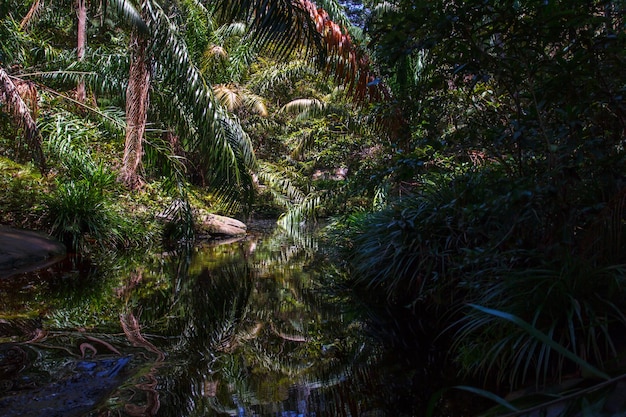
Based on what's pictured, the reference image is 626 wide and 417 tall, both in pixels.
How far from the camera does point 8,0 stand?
34.3 feet

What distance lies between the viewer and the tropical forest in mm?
2766

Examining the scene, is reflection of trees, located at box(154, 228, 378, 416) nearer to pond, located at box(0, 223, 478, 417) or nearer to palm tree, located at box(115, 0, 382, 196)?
pond, located at box(0, 223, 478, 417)

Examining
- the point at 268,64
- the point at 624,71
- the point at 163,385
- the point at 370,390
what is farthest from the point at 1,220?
the point at 268,64

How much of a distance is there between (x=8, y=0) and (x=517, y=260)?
38.0ft

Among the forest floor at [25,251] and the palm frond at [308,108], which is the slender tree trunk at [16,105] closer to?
the forest floor at [25,251]

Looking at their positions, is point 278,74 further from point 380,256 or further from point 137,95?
point 380,256

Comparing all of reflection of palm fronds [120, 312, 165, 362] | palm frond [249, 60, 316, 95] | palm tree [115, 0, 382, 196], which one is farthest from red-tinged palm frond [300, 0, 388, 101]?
palm frond [249, 60, 316, 95]

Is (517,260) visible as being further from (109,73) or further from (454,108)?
(109,73)

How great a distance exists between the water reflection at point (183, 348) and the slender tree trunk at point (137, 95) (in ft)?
11.0

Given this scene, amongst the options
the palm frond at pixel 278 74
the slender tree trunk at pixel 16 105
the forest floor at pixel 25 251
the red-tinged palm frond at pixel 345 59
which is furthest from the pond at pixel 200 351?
the palm frond at pixel 278 74

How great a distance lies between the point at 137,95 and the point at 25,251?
345 centimetres

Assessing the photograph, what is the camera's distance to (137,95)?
916 centimetres

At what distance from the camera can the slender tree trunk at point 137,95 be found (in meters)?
8.95

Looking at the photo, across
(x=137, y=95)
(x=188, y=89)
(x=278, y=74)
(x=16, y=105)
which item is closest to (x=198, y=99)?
(x=188, y=89)
